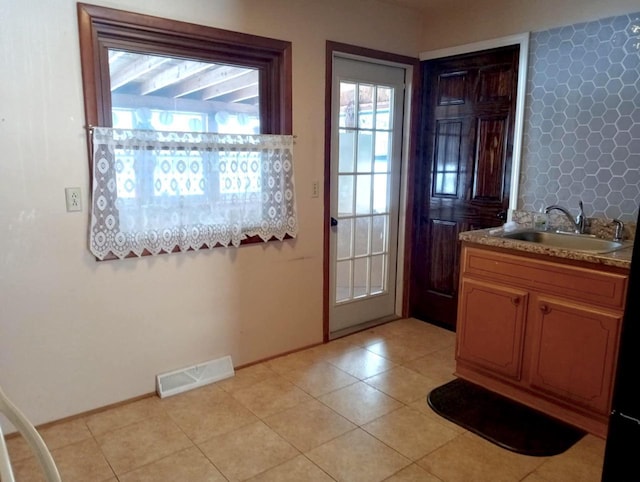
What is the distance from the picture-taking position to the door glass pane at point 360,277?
3.57 meters

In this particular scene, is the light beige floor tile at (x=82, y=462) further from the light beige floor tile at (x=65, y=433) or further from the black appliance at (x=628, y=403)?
the black appliance at (x=628, y=403)

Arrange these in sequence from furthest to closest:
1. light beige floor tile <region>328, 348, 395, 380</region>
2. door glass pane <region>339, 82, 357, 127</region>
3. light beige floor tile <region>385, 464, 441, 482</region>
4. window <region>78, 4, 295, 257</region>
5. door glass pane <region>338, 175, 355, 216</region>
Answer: door glass pane <region>338, 175, 355, 216</region>
door glass pane <region>339, 82, 357, 127</region>
light beige floor tile <region>328, 348, 395, 380</region>
window <region>78, 4, 295, 257</region>
light beige floor tile <region>385, 464, 441, 482</region>

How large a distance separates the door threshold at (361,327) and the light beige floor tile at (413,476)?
146 centimetres

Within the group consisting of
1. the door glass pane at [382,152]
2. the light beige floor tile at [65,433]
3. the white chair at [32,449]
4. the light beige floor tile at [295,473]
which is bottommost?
the light beige floor tile at [295,473]

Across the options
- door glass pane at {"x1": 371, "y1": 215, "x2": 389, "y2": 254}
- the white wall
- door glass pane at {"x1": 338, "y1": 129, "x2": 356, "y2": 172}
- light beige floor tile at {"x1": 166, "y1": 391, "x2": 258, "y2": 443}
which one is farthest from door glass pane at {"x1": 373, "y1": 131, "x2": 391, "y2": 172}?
light beige floor tile at {"x1": 166, "y1": 391, "x2": 258, "y2": 443}

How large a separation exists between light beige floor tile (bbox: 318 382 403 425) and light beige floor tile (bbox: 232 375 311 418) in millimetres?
158

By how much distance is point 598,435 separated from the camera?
2240mm

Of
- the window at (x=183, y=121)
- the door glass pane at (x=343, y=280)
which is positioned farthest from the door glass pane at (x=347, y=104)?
the door glass pane at (x=343, y=280)

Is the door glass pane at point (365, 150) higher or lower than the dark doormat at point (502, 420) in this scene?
higher

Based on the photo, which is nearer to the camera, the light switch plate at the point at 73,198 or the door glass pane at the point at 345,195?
the light switch plate at the point at 73,198

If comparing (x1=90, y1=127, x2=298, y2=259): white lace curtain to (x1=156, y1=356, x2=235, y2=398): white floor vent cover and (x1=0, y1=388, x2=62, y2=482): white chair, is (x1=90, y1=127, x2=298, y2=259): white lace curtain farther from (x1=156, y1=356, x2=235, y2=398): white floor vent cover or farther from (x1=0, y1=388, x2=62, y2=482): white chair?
(x1=0, y1=388, x2=62, y2=482): white chair

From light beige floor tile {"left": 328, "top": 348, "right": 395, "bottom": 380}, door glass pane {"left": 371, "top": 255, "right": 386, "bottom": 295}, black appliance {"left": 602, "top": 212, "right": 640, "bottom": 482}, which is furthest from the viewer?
door glass pane {"left": 371, "top": 255, "right": 386, "bottom": 295}

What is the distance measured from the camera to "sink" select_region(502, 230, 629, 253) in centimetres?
257

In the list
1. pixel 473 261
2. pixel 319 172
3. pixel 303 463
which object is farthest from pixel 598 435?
pixel 319 172
